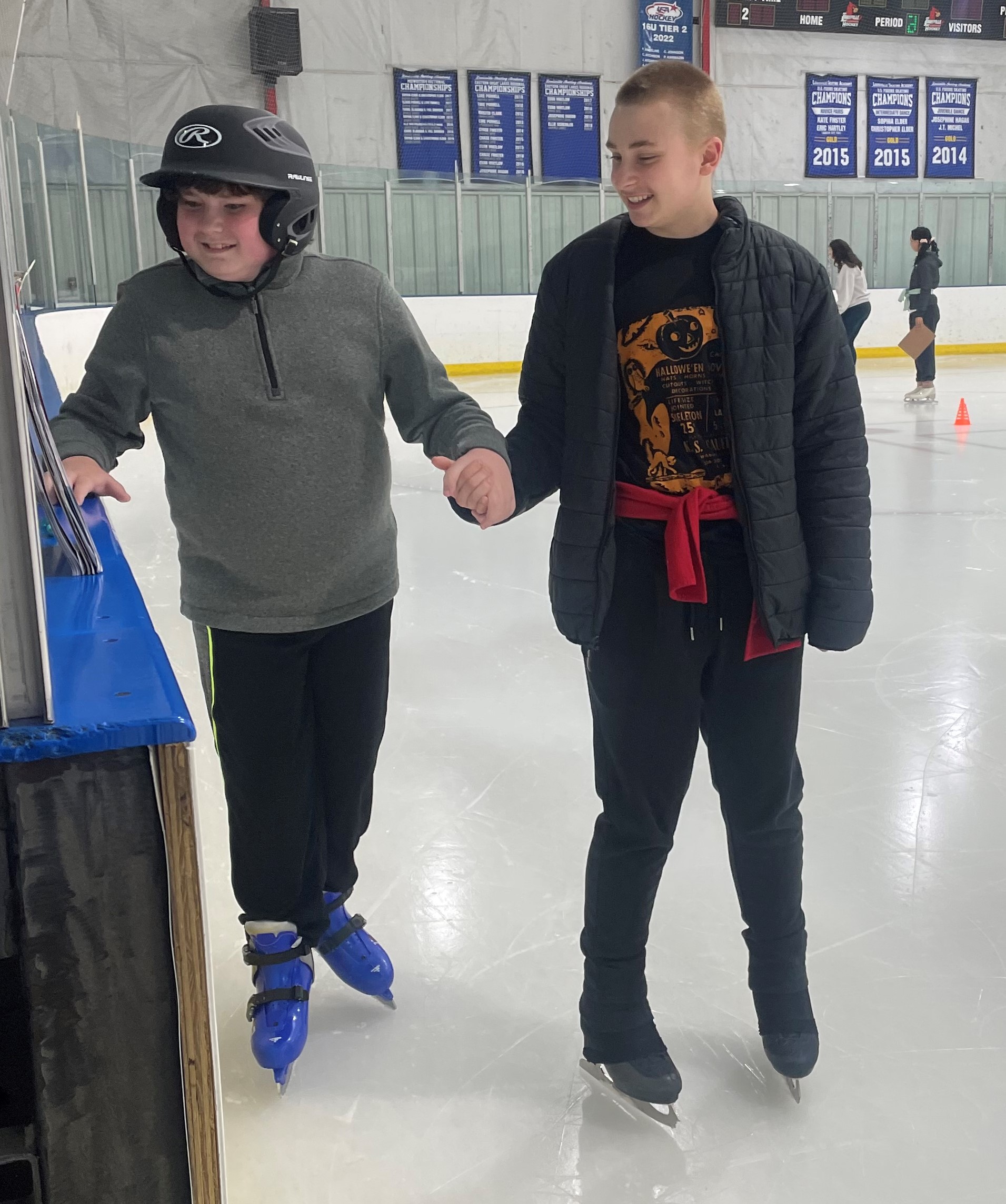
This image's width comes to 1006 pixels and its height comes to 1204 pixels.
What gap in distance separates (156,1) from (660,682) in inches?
463

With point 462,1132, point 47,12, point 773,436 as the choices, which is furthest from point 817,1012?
point 47,12

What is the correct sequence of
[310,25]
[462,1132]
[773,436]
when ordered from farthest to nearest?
[310,25] → [462,1132] → [773,436]

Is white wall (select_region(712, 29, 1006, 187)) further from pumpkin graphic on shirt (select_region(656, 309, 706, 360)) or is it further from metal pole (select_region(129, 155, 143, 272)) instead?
pumpkin graphic on shirt (select_region(656, 309, 706, 360))

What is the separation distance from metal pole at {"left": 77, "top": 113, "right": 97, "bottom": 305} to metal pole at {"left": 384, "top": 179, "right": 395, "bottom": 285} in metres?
3.12

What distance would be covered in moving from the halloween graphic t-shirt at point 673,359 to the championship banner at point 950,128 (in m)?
14.5

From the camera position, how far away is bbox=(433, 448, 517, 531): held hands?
1354 mm

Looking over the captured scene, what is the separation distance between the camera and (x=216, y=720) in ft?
4.97

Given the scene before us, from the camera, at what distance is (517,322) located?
40.5 feet

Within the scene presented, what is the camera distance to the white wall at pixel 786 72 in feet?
44.0

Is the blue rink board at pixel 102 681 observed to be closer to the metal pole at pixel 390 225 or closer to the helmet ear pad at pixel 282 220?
the helmet ear pad at pixel 282 220

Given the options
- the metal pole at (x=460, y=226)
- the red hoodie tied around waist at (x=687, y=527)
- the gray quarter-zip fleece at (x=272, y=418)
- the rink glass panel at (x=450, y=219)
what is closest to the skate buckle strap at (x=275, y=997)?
the gray quarter-zip fleece at (x=272, y=418)

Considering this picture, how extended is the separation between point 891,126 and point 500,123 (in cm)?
470

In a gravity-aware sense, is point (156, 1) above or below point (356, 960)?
above

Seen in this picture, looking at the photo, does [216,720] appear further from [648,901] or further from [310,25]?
[310,25]
